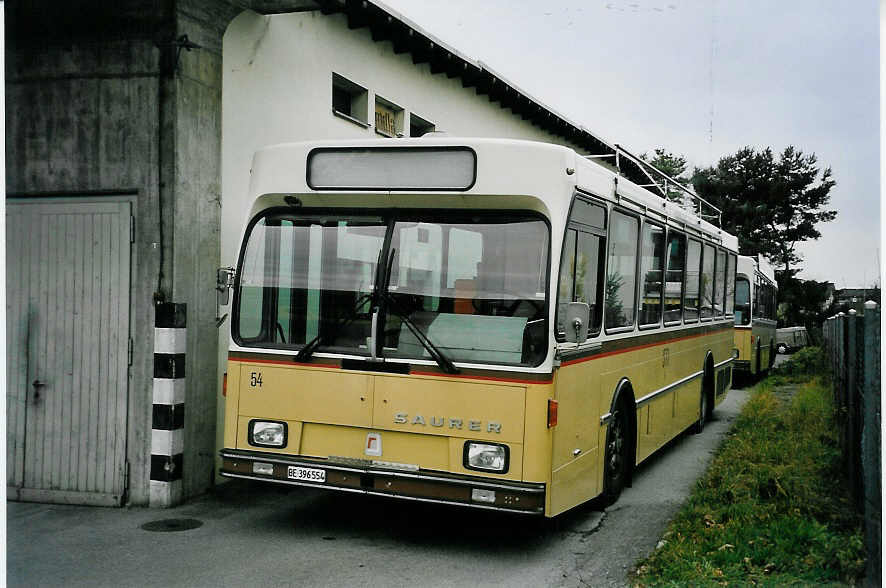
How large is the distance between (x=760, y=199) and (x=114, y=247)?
55.8ft

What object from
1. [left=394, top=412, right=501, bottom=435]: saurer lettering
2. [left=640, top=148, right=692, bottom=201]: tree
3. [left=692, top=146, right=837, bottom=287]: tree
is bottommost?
[left=394, top=412, right=501, bottom=435]: saurer lettering

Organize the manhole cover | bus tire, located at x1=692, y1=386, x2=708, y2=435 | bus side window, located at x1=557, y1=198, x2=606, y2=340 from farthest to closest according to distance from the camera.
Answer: bus tire, located at x1=692, y1=386, x2=708, y2=435 → the manhole cover → bus side window, located at x1=557, y1=198, x2=606, y2=340

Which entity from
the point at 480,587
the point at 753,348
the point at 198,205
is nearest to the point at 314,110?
the point at 198,205

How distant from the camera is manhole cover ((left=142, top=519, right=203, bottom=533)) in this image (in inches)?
281

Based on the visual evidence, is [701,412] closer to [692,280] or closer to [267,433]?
[692,280]

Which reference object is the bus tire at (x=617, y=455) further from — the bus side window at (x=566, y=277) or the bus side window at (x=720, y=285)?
the bus side window at (x=720, y=285)

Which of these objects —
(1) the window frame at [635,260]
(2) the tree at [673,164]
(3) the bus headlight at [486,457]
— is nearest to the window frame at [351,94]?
(1) the window frame at [635,260]

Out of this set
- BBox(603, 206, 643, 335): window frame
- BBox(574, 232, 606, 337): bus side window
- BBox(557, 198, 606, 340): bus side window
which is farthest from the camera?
BBox(603, 206, 643, 335): window frame

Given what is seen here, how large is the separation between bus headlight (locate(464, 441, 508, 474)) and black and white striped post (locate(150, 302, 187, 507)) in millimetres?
2807

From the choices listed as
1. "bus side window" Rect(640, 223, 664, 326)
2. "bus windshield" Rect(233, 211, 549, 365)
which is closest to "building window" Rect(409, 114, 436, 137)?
"bus side window" Rect(640, 223, 664, 326)

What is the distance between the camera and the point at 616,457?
26.8 feet

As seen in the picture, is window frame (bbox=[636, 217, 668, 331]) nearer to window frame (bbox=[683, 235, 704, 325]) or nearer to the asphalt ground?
window frame (bbox=[683, 235, 704, 325])

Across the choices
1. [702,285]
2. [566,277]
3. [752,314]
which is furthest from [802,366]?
[566,277]

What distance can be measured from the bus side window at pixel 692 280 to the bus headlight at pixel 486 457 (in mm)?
5363
